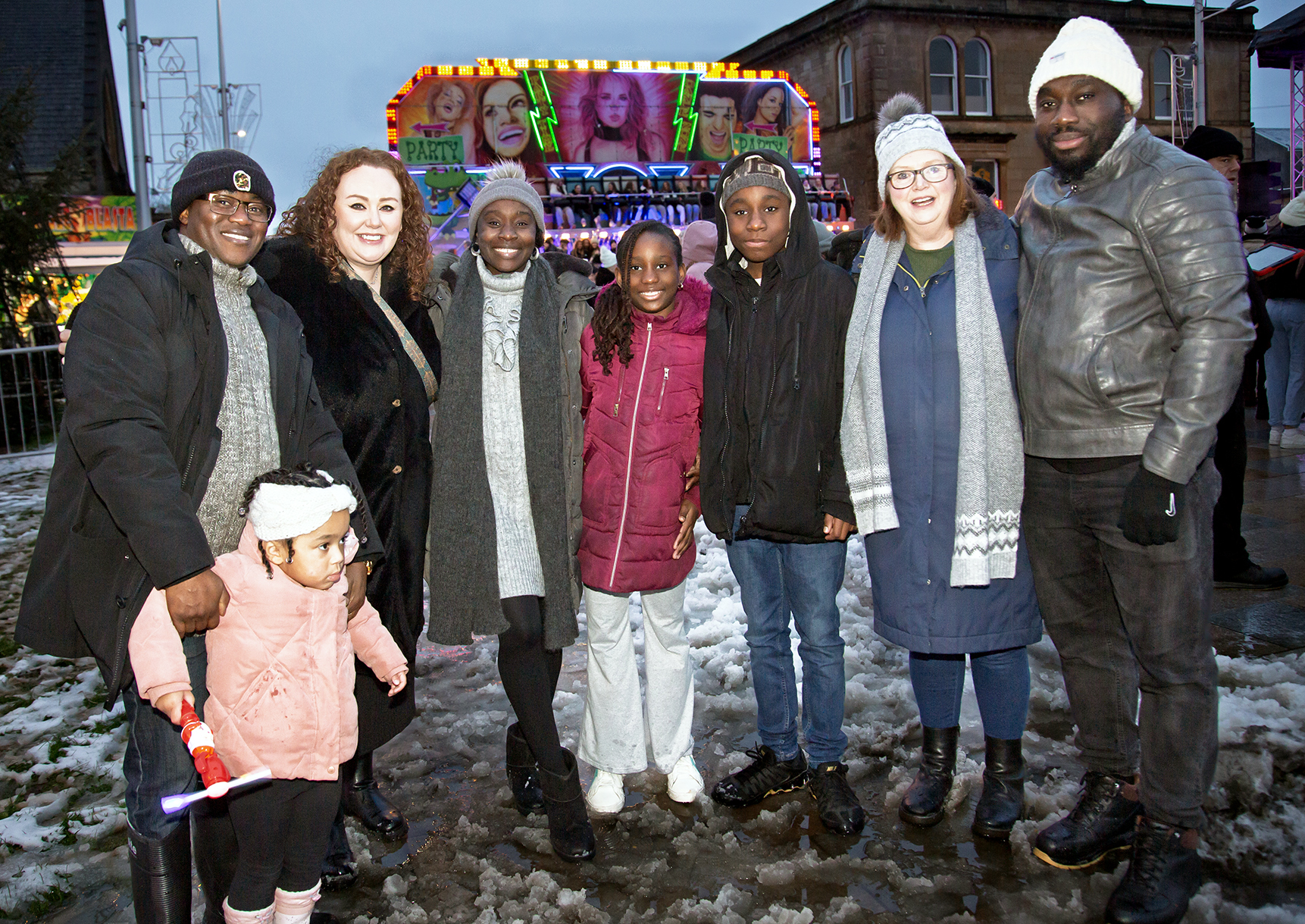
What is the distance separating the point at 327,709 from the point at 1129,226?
8.25 feet

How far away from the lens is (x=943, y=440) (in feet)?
9.57

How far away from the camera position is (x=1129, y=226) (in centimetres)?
254

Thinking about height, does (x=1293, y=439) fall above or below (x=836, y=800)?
above

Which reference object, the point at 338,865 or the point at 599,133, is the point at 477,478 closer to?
the point at 338,865

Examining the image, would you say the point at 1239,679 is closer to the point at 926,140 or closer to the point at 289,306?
the point at 926,140

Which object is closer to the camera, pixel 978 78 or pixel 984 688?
pixel 984 688

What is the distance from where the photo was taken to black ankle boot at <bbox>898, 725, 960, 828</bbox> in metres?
3.04

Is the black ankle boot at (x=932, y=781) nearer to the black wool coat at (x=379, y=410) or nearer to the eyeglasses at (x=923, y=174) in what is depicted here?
the black wool coat at (x=379, y=410)

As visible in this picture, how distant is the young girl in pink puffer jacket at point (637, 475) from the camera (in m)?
3.16

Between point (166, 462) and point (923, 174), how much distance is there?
232cm

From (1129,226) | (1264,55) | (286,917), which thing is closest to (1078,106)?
(1129,226)

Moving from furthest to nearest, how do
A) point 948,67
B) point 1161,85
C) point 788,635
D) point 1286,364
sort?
point 1161,85 < point 948,67 < point 1286,364 < point 788,635

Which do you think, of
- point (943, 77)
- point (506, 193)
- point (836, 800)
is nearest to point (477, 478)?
point (506, 193)

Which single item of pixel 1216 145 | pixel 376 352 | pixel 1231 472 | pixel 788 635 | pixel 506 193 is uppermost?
pixel 1216 145
